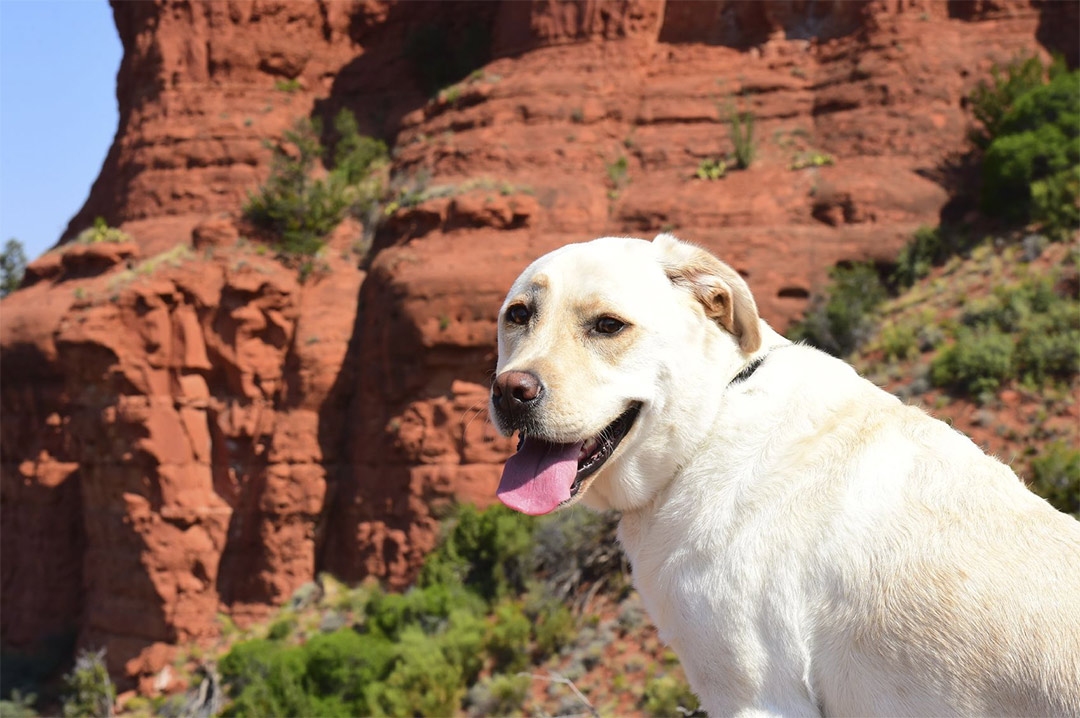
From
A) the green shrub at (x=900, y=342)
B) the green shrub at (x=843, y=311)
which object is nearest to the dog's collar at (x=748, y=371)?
the green shrub at (x=843, y=311)

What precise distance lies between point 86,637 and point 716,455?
22.4 meters

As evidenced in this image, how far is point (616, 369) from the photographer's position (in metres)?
2.53

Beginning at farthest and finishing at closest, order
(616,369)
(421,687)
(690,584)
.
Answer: (421,687), (616,369), (690,584)

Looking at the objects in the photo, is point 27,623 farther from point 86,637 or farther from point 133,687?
point 133,687

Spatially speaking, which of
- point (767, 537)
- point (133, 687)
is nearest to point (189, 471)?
point (133, 687)

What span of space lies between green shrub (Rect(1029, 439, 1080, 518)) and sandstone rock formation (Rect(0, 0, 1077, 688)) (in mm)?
6405

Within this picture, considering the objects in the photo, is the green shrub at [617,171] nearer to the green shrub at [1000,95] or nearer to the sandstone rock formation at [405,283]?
the sandstone rock formation at [405,283]

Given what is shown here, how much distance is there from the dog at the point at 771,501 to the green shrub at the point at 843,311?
14028 mm

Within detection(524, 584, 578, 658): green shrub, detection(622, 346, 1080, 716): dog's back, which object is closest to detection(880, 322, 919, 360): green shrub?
detection(524, 584, 578, 658): green shrub

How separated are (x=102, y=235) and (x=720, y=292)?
23965 millimetres

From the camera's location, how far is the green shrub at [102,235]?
2295 centimetres

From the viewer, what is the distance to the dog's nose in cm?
247

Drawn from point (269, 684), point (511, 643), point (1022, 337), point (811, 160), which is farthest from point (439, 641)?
point (811, 160)

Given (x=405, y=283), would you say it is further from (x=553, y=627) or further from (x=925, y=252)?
(x=925, y=252)
